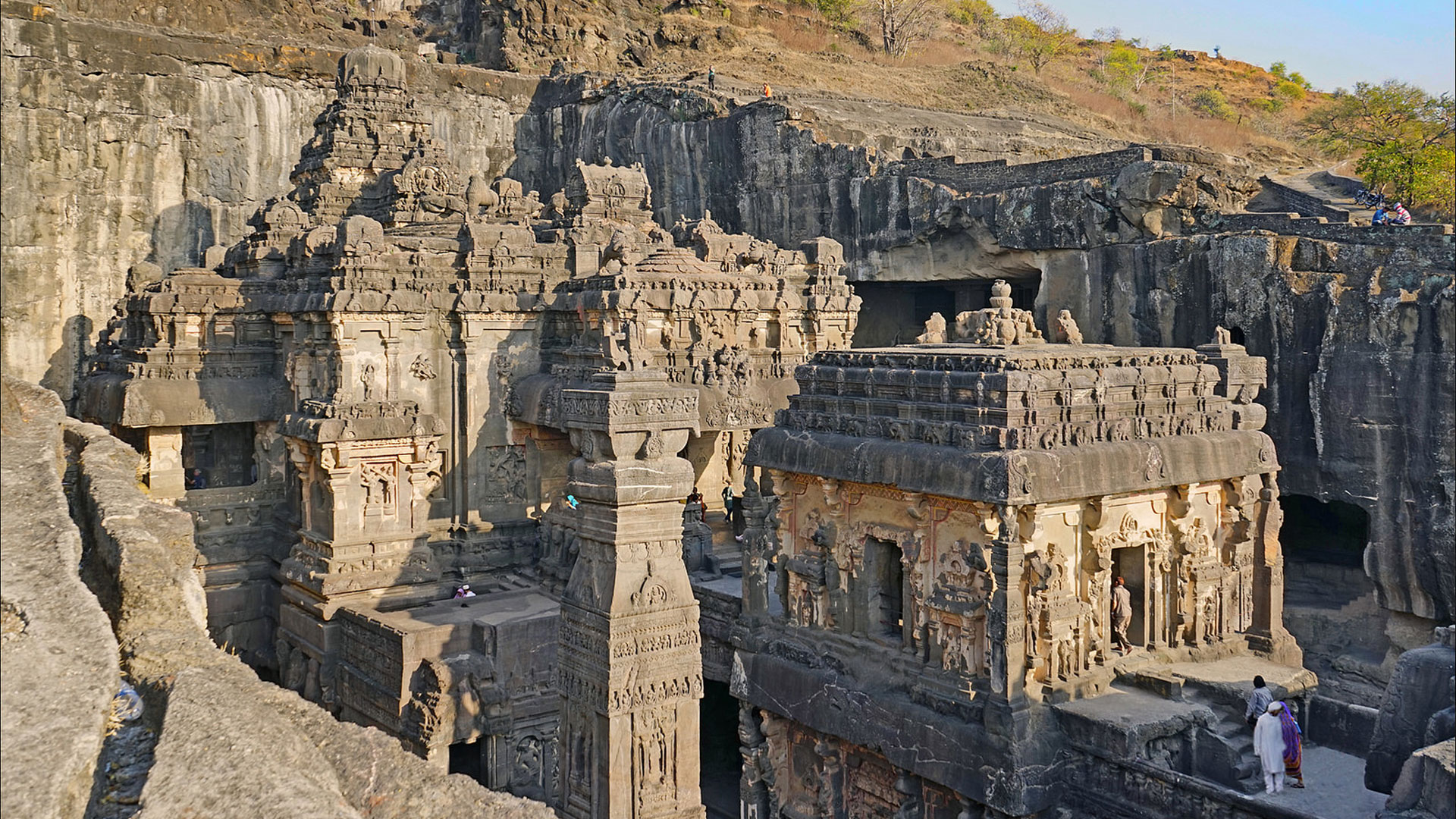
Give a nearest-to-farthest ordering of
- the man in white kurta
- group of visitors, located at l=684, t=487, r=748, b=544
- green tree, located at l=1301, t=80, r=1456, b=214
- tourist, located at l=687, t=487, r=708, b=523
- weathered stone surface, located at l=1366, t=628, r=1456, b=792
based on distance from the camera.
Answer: weathered stone surface, located at l=1366, t=628, r=1456, b=792 < the man in white kurta < tourist, located at l=687, t=487, r=708, b=523 < group of visitors, located at l=684, t=487, r=748, b=544 < green tree, located at l=1301, t=80, r=1456, b=214

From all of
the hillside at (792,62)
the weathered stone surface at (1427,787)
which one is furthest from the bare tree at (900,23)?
the weathered stone surface at (1427,787)

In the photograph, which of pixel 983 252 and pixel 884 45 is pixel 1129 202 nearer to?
pixel 983 252

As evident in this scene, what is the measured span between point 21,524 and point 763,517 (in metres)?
9.92

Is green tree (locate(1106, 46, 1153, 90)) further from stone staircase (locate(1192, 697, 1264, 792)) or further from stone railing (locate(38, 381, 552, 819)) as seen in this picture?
stone railing (locate(38, 381, 552, 819))

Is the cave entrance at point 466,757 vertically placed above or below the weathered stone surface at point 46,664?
below

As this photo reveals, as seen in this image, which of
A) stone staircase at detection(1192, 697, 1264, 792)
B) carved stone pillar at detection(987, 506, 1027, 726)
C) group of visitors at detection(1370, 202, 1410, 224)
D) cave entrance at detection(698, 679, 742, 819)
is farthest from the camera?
group of visitors at detection(1370, 202, 1410, 224)

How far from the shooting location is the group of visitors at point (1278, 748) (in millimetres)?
9844

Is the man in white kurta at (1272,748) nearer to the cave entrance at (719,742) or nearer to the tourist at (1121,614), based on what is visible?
the tourist at (1121,614)

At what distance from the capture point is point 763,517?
44.3ft

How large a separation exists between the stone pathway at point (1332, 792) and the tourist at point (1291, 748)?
0.33 feet

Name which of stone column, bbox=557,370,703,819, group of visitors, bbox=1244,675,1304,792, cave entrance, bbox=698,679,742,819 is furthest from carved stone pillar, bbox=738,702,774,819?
group of visitors, bbox=1244,675,1304,792

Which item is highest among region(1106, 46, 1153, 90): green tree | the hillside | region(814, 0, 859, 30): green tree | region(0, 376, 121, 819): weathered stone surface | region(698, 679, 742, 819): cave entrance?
region(814, 0, 859, 30): green tree

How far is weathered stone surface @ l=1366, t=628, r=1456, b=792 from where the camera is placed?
29.5 ft

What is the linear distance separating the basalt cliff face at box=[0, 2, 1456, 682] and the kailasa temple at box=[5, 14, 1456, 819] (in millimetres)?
138
